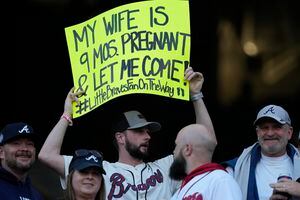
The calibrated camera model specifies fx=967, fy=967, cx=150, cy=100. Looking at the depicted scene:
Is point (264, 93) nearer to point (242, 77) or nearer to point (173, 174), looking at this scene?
point (242, 77)

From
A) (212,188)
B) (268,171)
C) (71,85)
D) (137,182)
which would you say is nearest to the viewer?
(212,188)

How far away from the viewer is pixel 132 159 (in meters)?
6.66

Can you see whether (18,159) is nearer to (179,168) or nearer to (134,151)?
(134,151)

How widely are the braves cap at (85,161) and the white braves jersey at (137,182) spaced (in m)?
0.35

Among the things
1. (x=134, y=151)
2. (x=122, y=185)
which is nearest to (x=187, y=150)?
(x=122, y=185)

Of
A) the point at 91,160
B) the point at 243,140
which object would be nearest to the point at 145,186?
the point at 91,160

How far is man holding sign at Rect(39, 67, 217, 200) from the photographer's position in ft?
21.0

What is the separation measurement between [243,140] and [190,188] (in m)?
5.43

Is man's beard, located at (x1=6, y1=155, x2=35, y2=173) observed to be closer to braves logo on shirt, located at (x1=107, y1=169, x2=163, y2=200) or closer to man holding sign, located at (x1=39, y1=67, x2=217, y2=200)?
man holding sign, located at (x1=39, y1=67, x2=217, y2=200)

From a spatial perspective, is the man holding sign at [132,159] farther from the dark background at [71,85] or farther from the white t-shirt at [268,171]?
the dark background at [71,85]

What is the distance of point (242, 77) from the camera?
455 inches

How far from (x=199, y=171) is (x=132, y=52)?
135 centimetres

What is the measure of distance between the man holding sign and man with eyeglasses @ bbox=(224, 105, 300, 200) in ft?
1.07

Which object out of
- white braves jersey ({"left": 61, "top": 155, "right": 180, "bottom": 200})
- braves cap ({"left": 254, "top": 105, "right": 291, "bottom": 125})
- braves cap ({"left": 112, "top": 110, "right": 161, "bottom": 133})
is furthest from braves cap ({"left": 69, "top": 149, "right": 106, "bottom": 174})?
braves cap ({"left": 254, "top": 105, "right": 291, "bottom": 125})
